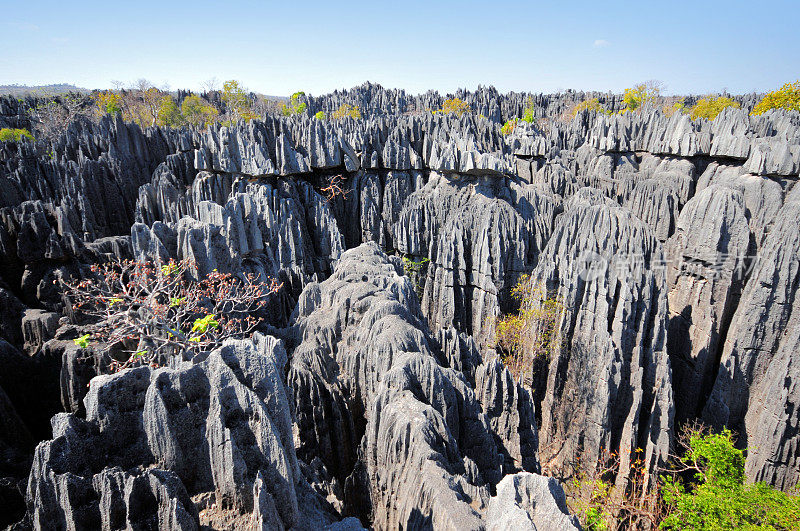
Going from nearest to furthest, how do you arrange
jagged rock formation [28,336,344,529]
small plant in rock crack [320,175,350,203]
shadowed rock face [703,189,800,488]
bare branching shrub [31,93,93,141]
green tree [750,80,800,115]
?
jagged rock formation [28,336,344,529] → shadowed rock face [703,189,800,488] → small plant in rock crack [320,175,350,203] → green tree [750,80,800,115] → bare branching shrub [31,93,93,141]

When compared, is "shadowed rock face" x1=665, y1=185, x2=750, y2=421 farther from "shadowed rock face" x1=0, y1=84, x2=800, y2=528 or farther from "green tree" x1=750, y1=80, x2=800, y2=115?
"green tree" x1=750, y1=80, x2=800, y2=115

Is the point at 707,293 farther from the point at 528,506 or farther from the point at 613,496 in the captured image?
the point at 528,506

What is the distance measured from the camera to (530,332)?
20.5 m

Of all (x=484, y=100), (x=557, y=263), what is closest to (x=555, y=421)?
(x=557, y=263)

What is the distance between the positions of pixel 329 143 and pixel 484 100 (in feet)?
243

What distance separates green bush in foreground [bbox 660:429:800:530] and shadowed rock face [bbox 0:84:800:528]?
4.42 ft

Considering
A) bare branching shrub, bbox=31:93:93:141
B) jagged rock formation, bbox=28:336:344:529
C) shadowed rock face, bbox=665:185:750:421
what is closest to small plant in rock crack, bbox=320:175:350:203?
shadowed rock face, bbox=665:185:750:421

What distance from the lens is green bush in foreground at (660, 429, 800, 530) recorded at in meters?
12.5

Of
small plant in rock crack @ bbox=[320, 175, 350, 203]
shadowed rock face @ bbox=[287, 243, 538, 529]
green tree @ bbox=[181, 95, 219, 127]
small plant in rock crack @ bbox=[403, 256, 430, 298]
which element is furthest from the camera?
green tree @ bbox=[181, 95, 219, 127]

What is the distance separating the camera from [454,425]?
33.2 ft

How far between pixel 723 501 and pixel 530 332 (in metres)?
9.24

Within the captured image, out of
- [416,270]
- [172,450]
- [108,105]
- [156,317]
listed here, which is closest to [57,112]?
[108,105]

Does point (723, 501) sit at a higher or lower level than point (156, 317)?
lower

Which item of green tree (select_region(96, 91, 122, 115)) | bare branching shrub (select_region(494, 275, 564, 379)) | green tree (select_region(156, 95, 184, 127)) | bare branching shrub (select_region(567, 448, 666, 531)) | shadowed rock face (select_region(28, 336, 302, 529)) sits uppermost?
green tree (select_region(96, 91, 122, 115))
